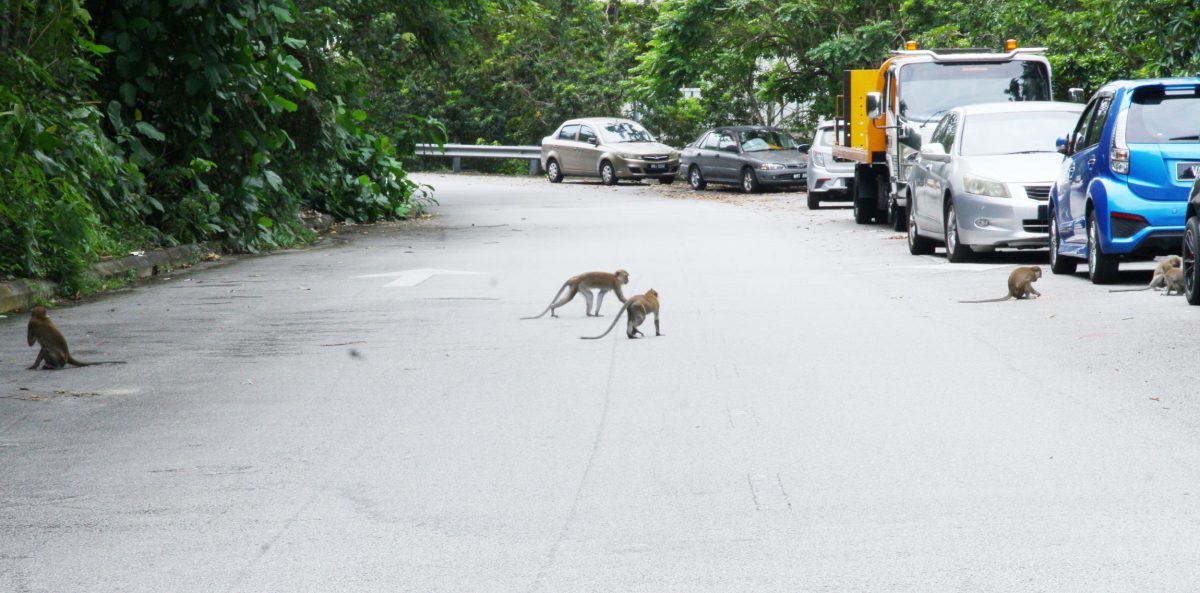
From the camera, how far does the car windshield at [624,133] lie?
43719mm

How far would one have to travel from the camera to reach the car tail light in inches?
557

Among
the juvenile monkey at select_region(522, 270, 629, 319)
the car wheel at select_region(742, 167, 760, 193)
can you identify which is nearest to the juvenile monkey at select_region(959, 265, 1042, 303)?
the juvenile monkey at select_region(522, 270, 629, 319)

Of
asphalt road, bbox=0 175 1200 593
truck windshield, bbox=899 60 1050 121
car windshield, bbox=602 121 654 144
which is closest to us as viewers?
asphalt road, bbox=0 175 1200 593

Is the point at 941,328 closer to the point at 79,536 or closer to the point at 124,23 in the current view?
the point at 79,536

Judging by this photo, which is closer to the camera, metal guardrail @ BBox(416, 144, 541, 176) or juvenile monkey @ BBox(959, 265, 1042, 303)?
juvenile monkey @ BBox(959, 265, 1042, 303)

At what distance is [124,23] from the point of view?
1823cm

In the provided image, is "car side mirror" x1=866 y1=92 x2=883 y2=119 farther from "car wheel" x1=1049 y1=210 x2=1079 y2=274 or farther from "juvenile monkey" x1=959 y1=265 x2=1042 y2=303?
"juvenile monkey" x1=959 y1=265 x2=1042 y2=303

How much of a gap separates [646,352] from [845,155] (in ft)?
54.6

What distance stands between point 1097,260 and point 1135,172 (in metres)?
0.87

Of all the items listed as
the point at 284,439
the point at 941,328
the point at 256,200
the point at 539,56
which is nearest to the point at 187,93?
the point at 256,200

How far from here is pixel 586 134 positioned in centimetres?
4428

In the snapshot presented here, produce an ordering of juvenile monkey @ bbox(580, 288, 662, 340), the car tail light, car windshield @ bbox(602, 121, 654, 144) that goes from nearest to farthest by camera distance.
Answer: juvenile monkey @ bbox(580, 288, 662, 340) → the car tail light → car windshield @ bbox(602, 121, 654, 144)

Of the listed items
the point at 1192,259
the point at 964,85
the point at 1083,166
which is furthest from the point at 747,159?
the point at 1192,259

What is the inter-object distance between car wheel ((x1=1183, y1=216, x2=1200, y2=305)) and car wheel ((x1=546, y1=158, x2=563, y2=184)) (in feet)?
109
